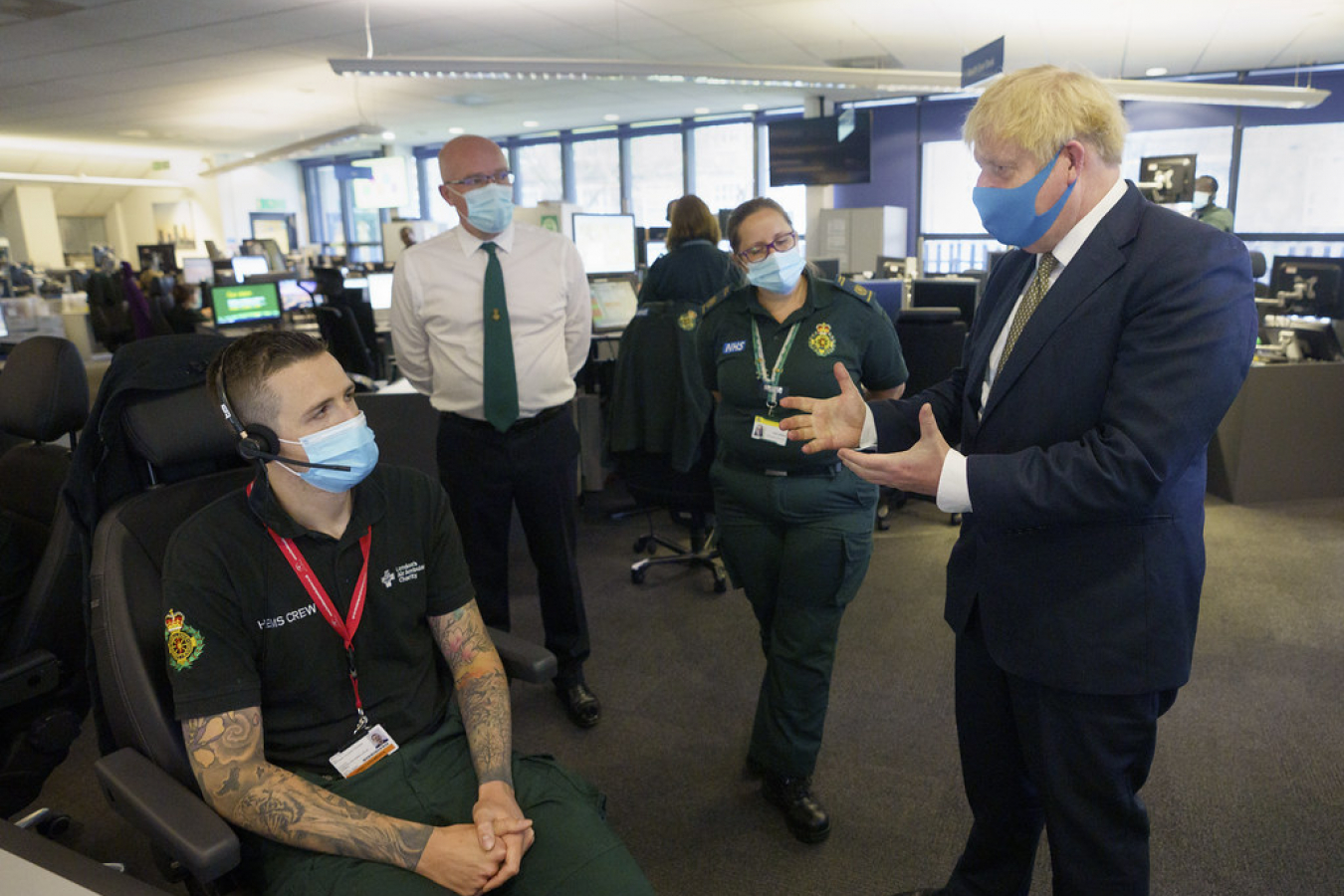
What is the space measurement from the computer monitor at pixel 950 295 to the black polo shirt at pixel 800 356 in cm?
318

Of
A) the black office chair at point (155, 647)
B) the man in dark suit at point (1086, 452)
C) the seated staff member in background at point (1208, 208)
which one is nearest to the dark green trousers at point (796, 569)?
the man in dark suit at point (1086, 452)

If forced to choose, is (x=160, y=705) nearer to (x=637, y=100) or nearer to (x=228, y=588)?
(x=228, y=588)

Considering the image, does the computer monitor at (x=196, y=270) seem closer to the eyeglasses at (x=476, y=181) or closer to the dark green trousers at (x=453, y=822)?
the eyeglasses at (x=476, y=181)

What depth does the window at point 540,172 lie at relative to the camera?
45.1ft

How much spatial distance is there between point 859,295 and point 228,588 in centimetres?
147

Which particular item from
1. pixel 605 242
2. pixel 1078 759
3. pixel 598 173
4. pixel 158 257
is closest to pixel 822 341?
pixel 1078 759

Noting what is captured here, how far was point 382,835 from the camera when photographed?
1.22 meters

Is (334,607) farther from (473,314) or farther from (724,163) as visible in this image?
(724,163)

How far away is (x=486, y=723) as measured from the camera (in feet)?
4.70

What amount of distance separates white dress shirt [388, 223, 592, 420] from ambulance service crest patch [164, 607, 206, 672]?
1270mm

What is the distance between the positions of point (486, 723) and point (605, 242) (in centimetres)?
434

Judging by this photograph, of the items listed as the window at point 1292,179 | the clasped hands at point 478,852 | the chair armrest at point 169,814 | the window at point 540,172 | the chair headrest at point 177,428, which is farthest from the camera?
the window at point 540,172

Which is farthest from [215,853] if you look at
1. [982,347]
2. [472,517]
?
[472,517]

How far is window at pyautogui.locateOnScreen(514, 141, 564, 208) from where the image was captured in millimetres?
13750
